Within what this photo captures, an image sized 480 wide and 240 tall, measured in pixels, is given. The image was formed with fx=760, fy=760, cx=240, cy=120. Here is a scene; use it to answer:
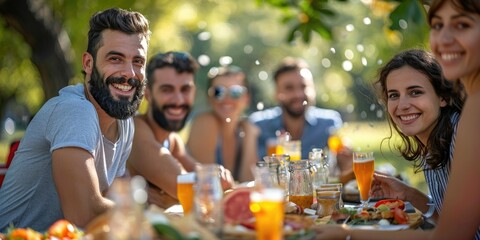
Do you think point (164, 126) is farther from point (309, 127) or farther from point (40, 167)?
point (309, 127)

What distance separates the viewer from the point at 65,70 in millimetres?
8031

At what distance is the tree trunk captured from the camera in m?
7.63

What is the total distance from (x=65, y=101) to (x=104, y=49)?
0.41m

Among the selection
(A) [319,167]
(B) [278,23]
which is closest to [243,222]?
(A) [319,167]

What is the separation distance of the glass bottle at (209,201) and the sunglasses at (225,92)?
5.06 m

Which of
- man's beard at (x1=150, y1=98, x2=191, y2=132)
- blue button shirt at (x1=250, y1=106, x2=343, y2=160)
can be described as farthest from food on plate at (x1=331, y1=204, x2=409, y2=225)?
blue button shirt at (x1=250, y1=106, x2=343, y2=160)

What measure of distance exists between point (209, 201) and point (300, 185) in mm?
1509

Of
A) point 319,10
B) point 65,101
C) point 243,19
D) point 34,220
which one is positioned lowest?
point 34,220

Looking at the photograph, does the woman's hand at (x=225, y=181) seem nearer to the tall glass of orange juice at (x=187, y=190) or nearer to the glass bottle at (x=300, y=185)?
the glass bottle at (x=300, y=185)

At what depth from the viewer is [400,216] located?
3494 millimetres

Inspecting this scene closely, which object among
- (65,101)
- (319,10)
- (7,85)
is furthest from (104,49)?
(7,85)

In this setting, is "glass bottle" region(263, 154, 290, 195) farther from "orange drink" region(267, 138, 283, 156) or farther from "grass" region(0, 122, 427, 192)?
"orange drink" region(267, 138, 283, 156)

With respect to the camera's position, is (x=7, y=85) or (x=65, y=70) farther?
(x=7, y=85)

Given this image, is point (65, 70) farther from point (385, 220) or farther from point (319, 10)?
point (385, 220)
